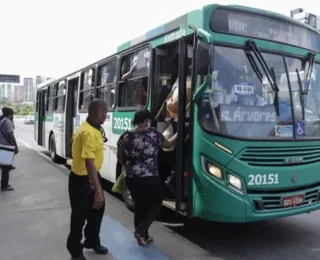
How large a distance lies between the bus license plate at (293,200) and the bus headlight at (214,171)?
907 mm

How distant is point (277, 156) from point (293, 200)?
1.97ft

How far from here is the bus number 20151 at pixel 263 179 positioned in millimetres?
4359

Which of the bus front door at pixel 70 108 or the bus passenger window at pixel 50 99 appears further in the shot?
the bus passenger window at pixel 50 99

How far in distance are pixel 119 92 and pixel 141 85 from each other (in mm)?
871

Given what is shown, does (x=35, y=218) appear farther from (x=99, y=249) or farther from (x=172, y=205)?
(x=172, y=205)

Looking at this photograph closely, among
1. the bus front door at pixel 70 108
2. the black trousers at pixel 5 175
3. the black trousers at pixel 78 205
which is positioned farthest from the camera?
the bus front door at pixel 70 108

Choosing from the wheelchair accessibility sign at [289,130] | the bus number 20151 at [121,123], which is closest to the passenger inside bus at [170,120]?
the bus number 20151 at [121,123]

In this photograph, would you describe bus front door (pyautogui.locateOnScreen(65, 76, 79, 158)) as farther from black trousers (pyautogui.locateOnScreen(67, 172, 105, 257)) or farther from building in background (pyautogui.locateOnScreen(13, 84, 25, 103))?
building in background (pyautogui.locateOnScreen(13, 84, 25, 103))

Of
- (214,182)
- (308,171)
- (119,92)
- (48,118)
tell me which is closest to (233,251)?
(214,182)

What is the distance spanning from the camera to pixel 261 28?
4.81 meters

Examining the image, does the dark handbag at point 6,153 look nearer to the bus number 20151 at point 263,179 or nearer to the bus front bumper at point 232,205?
the bus front bumper at point 232,205

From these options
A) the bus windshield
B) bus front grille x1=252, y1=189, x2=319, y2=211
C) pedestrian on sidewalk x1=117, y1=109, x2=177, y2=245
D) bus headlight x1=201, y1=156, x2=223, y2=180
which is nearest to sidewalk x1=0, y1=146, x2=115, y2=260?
pedestrian on sidewalk x1=117, y1=109, x2=177, y2=245

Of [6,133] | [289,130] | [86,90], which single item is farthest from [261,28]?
[6,133]

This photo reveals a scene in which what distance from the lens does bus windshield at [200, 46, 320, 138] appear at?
441 cm
